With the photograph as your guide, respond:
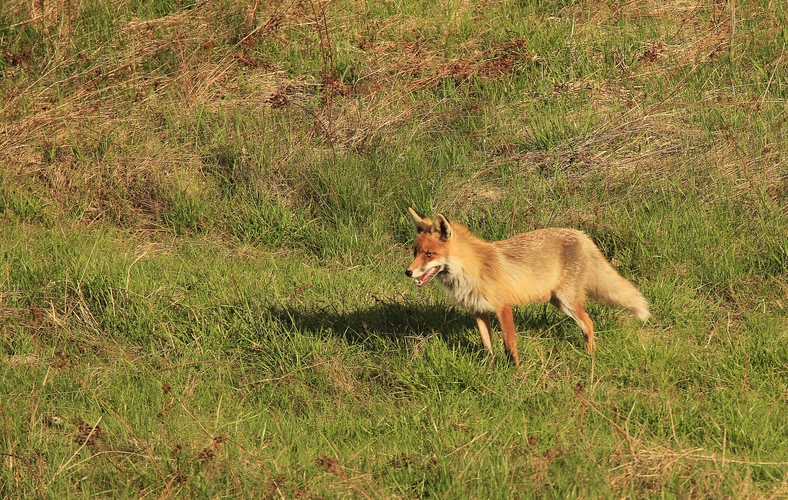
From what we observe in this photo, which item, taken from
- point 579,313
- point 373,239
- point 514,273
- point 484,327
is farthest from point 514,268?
point 373,239

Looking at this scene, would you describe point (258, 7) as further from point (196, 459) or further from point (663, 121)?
point (196, 459)

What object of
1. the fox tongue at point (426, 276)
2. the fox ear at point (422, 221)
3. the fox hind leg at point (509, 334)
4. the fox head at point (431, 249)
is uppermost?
the fox ear at point (422, 221)

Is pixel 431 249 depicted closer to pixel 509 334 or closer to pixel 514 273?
pixel 514 273

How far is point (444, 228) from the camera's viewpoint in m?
6.43

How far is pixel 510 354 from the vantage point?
6391mm

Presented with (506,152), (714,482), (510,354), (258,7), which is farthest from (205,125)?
(714,482)

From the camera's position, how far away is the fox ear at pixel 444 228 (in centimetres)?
635

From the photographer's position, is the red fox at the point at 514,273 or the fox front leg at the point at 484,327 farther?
the fox front leg at the point at 484,327

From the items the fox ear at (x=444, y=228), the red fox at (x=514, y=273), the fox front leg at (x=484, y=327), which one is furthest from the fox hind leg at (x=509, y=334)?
the fox ear at (x=444, y=228)

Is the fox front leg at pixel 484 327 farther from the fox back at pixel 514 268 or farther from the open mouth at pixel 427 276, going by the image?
the open mouth at pixel 427 276

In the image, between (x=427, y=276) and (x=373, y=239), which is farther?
(x=373, y=239)

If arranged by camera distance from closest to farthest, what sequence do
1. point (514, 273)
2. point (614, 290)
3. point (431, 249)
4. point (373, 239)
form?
point (431, 249), point (514, 273), point (614, 290), point (373, 239)

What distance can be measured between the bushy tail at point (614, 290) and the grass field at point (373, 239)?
0.57 feet

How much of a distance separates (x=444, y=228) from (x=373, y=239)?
76.2 inches
